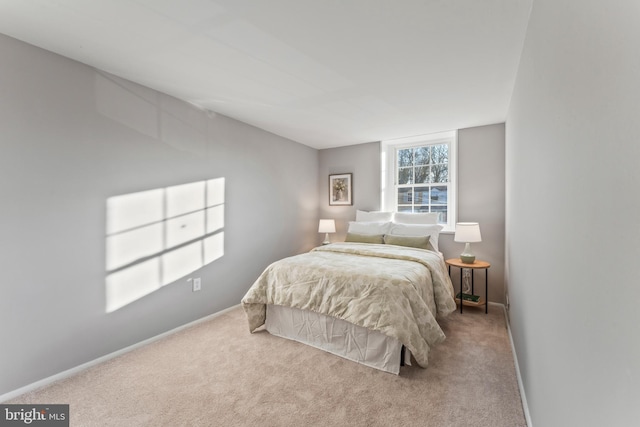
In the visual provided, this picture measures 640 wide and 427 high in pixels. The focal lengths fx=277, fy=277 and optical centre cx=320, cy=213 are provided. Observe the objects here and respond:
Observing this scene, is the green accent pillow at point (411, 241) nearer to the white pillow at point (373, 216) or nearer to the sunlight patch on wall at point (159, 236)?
the white pillow at point (373, 216)

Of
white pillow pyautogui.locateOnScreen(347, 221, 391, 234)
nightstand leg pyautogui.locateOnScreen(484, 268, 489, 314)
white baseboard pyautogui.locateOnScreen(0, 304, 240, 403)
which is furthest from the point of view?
white pillow pyautogui.locateOnScreen(347, 221, 391, 234)

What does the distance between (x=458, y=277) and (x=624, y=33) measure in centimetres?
377

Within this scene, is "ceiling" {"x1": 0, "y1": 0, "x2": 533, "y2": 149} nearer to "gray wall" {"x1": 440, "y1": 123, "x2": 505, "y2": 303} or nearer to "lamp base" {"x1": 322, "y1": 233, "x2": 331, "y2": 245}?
"gray wall" {"x1": 440, "y1": 123, "x2": 505, "y2": 303}

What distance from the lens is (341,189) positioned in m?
4.85

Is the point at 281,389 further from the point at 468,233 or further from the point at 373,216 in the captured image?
the point at 373,216

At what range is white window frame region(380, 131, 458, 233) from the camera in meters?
3.93

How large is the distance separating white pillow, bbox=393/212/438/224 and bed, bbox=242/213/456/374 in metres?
0.79

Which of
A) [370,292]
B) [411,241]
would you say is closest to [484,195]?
[411,241]

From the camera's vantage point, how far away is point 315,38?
1.83 m

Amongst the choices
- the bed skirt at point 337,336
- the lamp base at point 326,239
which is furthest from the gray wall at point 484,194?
the bed skirt at point 337,336

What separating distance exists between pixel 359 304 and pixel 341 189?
2.87 metres

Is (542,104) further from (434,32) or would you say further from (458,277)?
(458,277)

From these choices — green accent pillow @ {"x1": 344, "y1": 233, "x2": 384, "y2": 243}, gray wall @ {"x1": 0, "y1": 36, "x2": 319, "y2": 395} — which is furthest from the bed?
gray wall @ {"x1": 0, "y1": 36, "x2": 319, "y2": 395}

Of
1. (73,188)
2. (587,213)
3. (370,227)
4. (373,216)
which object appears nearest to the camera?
(587,213)
